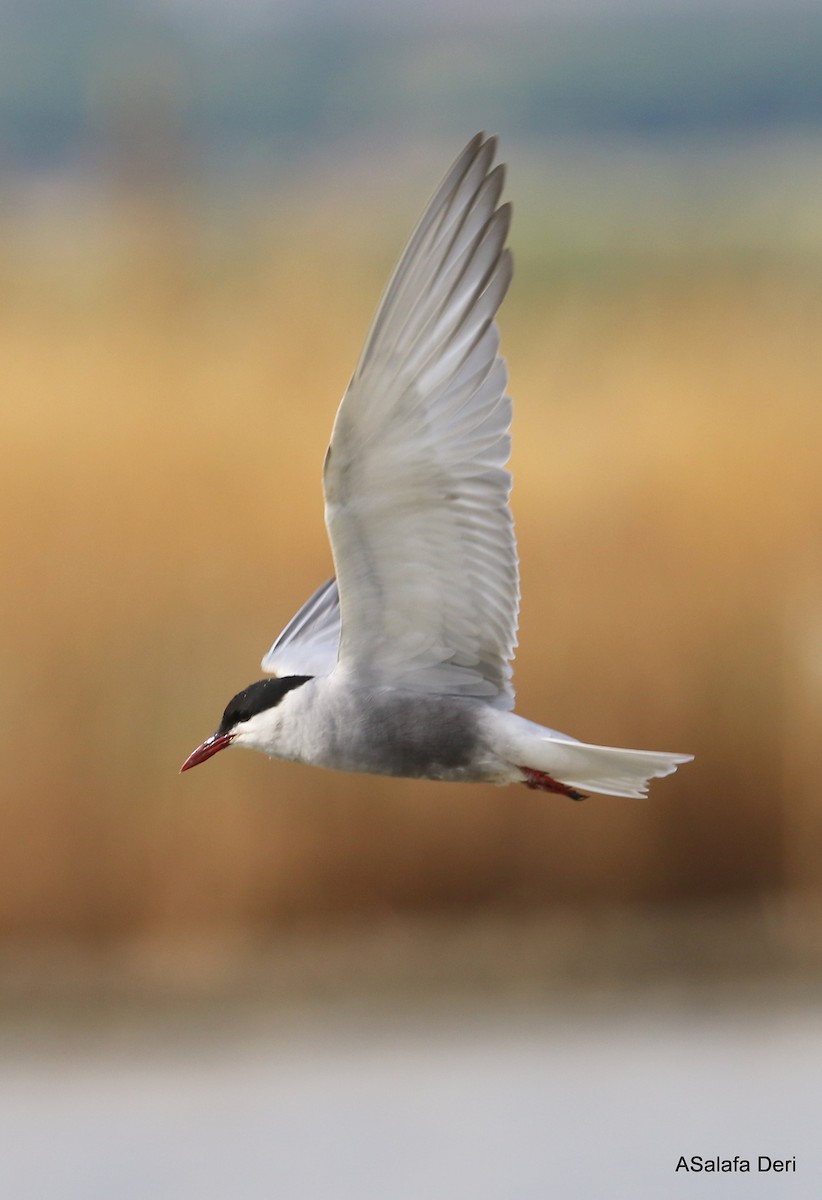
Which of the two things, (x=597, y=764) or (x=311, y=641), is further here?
(x=311, y=641)

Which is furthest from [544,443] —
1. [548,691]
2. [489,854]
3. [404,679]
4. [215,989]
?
[404,679]

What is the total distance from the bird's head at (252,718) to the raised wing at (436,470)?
6 centimetres

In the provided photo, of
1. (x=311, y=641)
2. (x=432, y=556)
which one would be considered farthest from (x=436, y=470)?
(x=311, y=641)

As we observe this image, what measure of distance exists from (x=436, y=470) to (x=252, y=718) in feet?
0.80

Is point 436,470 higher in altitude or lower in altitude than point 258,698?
higher

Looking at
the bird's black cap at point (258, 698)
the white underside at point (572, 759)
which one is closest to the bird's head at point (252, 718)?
the bird's black cap at point (258, 698)

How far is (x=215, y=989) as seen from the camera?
3.62m

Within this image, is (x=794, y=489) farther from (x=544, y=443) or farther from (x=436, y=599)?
(x=436, y=599)

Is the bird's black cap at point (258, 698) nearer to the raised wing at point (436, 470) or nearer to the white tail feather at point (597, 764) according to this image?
the raised wing at point (436, 470)

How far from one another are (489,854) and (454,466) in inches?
88.9

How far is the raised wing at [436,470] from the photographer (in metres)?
1.09

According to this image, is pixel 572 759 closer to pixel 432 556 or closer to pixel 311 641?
pixel 432 556

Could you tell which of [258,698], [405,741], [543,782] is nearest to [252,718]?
[258,698]

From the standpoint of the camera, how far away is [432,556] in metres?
1.17
